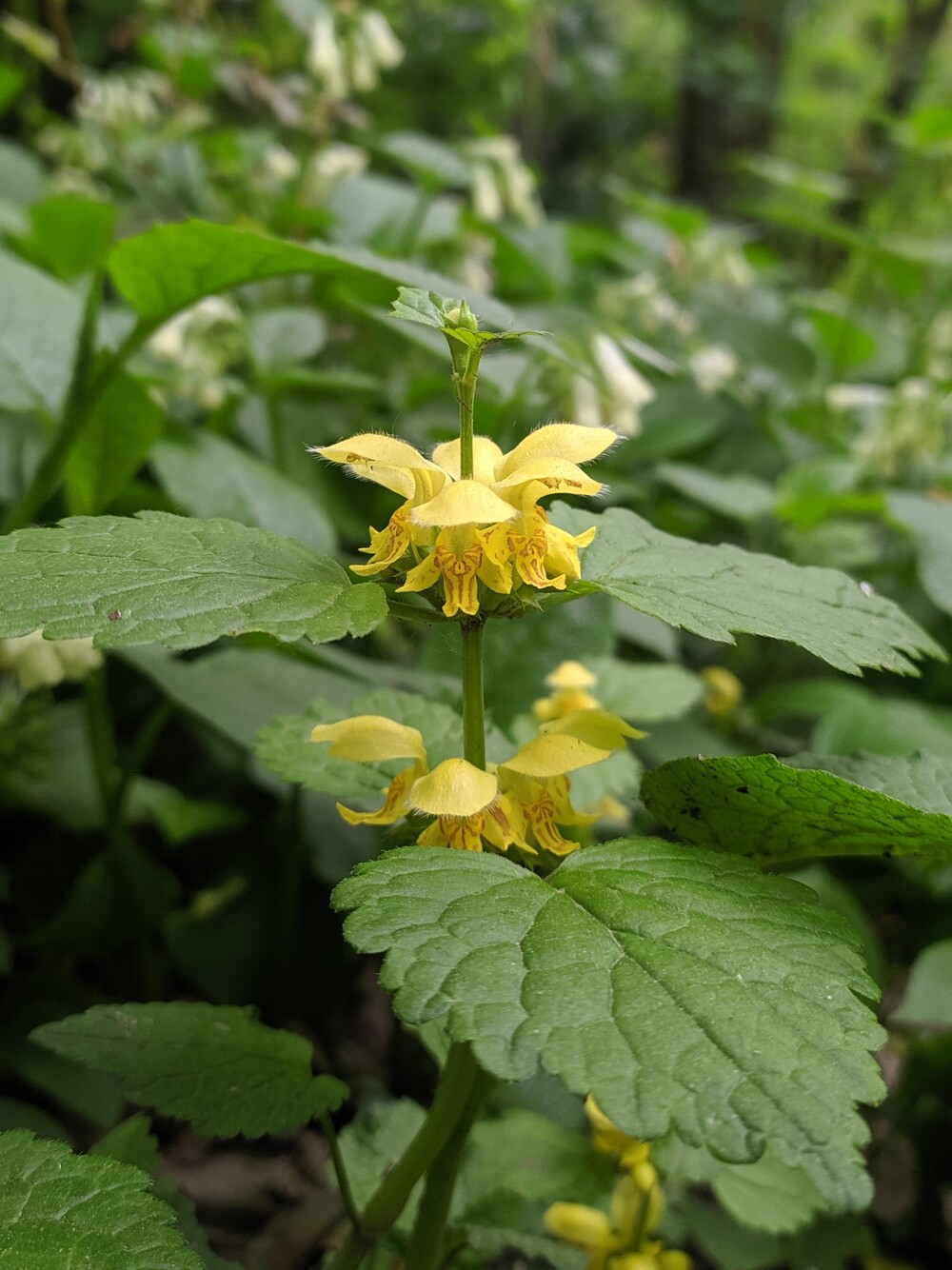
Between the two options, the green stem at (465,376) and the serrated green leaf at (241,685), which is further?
the serrated green leaf at (241,685)

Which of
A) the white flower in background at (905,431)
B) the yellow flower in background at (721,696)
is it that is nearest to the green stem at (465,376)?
the yellow flower in background at (721,696)

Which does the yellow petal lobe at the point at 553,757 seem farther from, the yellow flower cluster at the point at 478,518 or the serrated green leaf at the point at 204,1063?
the serrated green leaf at the point at 204,1063

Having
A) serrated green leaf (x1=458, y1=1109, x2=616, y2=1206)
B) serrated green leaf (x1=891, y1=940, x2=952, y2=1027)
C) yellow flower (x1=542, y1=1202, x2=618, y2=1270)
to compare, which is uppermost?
serrated green leaf (x1=891, y1=940, x2=952, y2=1027)

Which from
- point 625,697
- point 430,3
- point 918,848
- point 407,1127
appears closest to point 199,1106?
point 407,1127

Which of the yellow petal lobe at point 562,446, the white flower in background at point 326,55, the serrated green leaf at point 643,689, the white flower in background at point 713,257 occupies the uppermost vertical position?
the white flower in background at point 326,55

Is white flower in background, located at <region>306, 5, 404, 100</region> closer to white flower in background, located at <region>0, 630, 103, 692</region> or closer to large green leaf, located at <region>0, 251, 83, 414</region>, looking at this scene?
large green leaf, located at <region>0, 251, 83, 414</region>

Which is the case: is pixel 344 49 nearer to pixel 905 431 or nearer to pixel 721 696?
pixel 905 431

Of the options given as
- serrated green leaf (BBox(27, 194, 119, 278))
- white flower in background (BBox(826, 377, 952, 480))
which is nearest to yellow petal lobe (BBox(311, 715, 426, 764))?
serrated green leaf (BBox(27, 194, 119, 278))
